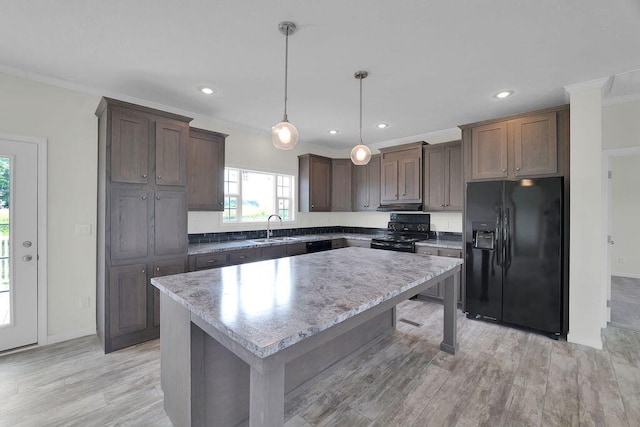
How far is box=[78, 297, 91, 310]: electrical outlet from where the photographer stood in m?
Result: 2.92

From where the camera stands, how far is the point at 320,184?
515 centimetres

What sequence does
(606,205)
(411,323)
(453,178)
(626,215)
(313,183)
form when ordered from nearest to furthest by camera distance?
(606,205)
(411,323)
(453,178)
(313,183)
(626,215)

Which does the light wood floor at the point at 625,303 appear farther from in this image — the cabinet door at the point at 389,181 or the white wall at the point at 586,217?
the cabinet door at the point at 389,181

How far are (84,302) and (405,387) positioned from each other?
3.24 metres

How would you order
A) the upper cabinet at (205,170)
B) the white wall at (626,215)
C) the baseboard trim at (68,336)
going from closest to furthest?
the baseboard trim at (68,336)
the upper cabinet at (205,170)
the white wall at (626,215)

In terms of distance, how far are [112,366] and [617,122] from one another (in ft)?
18.5

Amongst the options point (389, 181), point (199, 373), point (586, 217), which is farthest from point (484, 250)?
point (199, 373)

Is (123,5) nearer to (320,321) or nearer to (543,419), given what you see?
(320,321)

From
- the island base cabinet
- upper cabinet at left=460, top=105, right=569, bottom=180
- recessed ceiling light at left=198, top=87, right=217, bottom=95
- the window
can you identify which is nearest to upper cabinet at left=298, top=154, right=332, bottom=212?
the window

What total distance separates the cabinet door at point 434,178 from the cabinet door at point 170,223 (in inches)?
135

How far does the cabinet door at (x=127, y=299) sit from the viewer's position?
2650 mm

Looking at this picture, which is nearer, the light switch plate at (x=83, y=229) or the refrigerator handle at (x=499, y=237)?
the light switch plate at (x=83, y=229)

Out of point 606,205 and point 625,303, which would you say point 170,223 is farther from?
point 625,303

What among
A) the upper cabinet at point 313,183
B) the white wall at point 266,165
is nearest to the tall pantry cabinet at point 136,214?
the white wall at point 266,165
